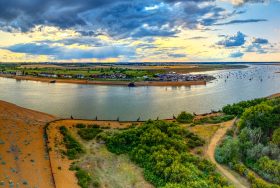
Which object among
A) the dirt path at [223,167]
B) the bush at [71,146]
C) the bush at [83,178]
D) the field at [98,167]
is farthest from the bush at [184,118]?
the bush at [83,178]

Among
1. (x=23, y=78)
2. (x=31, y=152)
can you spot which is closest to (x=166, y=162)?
(x=31, y=152)

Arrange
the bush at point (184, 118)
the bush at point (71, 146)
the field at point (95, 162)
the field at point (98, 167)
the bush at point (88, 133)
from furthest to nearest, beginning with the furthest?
the bush at point (184, 118) → the bush at point (88, 133) → the bush at point (71, 146) → the field at point (95, 162) → the field at point (98, 167)

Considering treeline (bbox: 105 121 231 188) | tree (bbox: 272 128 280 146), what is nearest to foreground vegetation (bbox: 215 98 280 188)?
tree (bbox: 272 128 280 146)

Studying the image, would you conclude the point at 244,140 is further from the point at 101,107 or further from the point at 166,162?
the point at 101,107

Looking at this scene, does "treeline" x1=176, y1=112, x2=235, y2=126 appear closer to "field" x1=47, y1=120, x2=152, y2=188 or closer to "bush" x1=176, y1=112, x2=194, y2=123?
"bush" x1=176, y1=112, x2=194, y2=123

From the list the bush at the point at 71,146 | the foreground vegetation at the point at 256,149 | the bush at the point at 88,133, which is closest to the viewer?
the foreground vegetation at the point at 256,149

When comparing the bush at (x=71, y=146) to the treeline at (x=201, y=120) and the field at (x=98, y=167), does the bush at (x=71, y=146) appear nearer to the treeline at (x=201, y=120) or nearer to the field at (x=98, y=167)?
→ the field at (x=98, y=167)
